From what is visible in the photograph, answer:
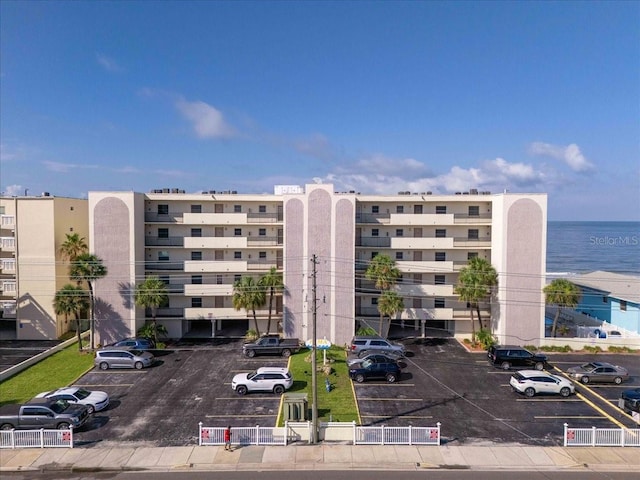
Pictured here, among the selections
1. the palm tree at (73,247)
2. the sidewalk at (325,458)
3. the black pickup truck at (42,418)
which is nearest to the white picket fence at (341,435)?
the sidewalk at (325,458)

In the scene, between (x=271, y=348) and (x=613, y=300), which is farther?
(x=613, y=300)

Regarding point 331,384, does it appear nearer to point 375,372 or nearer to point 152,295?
point 375,372

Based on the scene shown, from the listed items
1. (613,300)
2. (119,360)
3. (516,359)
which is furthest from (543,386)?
(119,360)

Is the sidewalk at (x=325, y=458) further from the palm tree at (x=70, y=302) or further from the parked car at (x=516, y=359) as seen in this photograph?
the palm tree at (x=70, y=302)

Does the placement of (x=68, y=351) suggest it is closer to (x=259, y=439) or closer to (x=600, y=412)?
(x=259, y=439)

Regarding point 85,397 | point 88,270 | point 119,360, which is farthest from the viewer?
point 88,270

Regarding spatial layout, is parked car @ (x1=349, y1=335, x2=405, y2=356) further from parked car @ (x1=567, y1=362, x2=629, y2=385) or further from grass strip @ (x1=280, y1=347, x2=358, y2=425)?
parked car @ (x1=567, y1=362, x2=629, y2=385)
